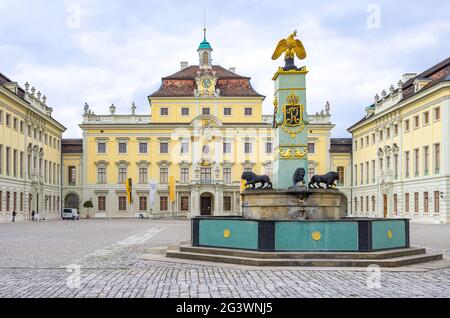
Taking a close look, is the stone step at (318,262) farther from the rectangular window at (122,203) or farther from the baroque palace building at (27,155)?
the rectangular window at (122,203)

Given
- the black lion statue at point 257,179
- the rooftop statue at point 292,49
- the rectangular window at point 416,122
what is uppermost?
the rectangular window at point 416,122

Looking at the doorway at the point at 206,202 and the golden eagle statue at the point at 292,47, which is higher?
the golden eagle statue at the point at 292,47

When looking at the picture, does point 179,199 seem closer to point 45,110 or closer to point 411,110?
point 45,110

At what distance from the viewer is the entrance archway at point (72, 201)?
71.8m

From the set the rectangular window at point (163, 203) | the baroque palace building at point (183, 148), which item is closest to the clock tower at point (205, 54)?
the baroque palace building at point (183, 148)

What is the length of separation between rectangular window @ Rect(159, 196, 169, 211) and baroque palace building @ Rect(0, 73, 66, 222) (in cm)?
1145

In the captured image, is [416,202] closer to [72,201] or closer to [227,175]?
[227,175]

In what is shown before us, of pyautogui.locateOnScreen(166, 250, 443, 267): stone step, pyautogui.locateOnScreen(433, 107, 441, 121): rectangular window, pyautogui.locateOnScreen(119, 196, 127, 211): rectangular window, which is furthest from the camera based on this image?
pyautogui.locateOnScreen(119, 196, 127, 211): rectangular window

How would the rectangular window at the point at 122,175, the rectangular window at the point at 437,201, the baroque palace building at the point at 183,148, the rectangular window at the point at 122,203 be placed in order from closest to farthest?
the rectangular window at the point at 437,201 → the baroque palace building at the point at 183,148 → the rectangular window at the point at 122,203 → the rectangular window at the point at 122,175

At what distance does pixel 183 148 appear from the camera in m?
69.9

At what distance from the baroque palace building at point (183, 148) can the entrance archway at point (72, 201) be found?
A: 786 mm

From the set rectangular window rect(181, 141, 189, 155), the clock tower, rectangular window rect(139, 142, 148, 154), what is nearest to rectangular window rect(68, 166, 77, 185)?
rectangular window rect(139, 142, 148, 154)

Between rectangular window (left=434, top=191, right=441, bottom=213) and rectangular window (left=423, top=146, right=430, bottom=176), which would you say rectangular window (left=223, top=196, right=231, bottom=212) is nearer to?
rectangular window (left=423, top=146, right=430, bottom=176)

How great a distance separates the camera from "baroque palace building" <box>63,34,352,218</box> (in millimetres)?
68750
